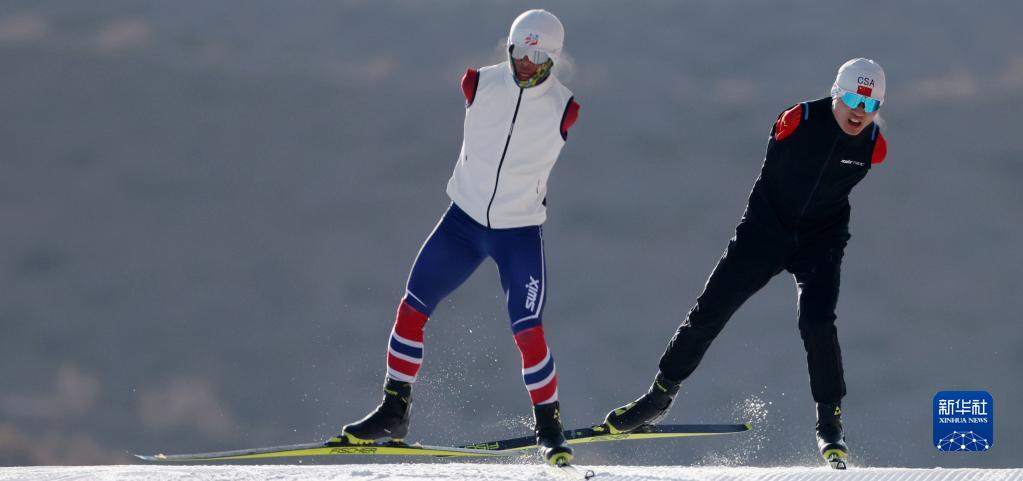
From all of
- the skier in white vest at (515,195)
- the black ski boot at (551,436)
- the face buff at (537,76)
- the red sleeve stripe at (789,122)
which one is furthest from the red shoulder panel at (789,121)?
the black ski boot at (551,436)

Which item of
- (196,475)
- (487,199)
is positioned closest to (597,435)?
(487,199)

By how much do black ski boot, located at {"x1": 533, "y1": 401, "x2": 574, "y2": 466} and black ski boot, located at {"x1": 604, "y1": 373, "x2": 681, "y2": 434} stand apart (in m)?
0.90

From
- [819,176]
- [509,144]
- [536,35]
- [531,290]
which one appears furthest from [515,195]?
[819,176]

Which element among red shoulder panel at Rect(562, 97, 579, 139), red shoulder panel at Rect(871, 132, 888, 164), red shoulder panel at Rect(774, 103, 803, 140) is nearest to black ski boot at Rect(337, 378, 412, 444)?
red shoulder panel at Rect(562, 97, 579, 139)

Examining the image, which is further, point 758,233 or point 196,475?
point 758,233

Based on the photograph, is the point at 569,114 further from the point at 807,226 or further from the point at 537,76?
the point at 807,226

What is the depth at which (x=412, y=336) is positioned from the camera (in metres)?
6.96

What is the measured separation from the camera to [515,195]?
6.55 meters

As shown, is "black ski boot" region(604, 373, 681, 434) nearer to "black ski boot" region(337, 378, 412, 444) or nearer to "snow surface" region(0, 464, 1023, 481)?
"snow surface" region(0, 464, 1023, 481)

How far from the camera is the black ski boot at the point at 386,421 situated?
7059 millimetres

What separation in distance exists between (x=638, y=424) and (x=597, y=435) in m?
0.26

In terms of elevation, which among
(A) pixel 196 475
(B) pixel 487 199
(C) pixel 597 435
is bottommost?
(A) pixel 196 475

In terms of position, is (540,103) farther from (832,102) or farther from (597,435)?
(597,435)

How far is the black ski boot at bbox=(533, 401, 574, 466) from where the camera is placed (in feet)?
22.3
